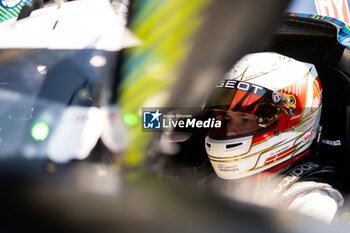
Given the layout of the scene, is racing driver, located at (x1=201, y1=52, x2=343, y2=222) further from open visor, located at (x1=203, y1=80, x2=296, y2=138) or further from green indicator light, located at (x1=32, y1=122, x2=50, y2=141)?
green indicator light, located at (x1=32, y1=122, x2=50, y2=141)

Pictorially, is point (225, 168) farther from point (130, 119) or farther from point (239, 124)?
point (130, 119)

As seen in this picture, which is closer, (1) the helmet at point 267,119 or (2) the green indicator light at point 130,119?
(2) the green indicator light at point 130,119

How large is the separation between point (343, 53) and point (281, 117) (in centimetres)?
43

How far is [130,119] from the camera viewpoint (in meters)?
0.66

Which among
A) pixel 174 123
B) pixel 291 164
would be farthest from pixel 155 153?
pixel 291 164

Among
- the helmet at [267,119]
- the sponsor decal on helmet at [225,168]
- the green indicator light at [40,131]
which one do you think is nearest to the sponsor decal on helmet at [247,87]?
the helmet at [267,119]

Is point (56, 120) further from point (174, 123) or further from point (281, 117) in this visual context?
point (281, 117)

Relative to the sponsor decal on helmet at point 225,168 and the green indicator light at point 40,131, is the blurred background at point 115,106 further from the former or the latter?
the sponsor decal on helmet at point 225,168

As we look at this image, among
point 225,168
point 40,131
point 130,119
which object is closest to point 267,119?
point 225,168

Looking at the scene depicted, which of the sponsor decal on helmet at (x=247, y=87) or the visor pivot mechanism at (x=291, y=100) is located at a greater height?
the sponsor decal on helmet at (x=247, y=87)

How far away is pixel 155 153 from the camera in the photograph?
2.43ft

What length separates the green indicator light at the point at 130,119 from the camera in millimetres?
657

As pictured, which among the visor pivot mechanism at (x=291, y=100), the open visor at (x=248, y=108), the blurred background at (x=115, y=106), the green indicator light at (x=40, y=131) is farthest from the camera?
the visor pivot mechanism at (x=291, y=100)

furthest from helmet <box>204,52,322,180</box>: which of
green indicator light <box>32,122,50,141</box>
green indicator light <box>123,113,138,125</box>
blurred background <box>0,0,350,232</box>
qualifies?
green indicator light <box>32,122,50,141</box>
